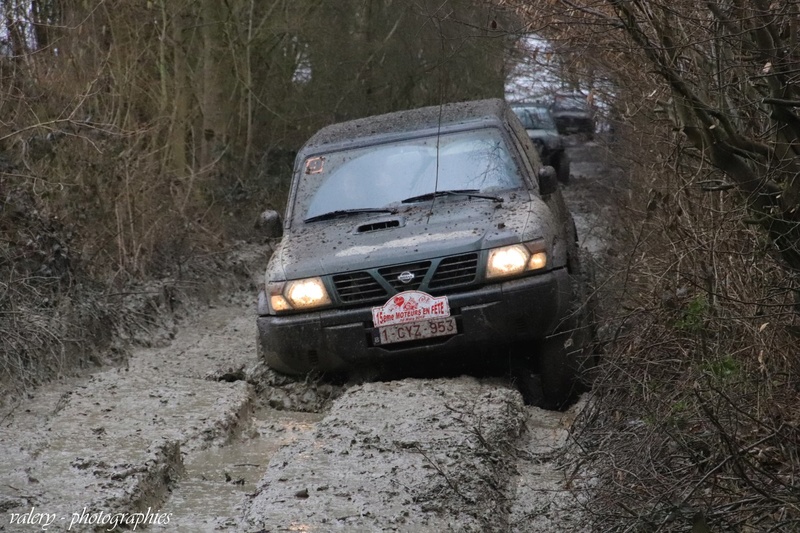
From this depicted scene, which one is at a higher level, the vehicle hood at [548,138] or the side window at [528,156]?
the side window at [528,156]

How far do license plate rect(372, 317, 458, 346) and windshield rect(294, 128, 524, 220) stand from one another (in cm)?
128

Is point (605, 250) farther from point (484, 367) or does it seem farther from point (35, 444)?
point (35, 444)

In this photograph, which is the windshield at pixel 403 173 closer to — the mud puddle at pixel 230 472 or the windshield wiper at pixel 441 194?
the windshield wiper at pixel 441 194

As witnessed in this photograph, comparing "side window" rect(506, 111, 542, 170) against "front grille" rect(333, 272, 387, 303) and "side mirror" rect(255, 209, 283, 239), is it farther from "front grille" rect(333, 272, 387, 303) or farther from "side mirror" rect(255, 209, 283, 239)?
"front grille" rect(333, 272, 387, 303)

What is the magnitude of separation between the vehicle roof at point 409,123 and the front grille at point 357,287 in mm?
1753

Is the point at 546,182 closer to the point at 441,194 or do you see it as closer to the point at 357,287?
the point at 441,194

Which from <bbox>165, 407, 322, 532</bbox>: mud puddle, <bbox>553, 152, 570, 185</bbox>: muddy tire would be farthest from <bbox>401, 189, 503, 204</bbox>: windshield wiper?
<bbox>553, 152, 570, 185</bbox>: muddy tire

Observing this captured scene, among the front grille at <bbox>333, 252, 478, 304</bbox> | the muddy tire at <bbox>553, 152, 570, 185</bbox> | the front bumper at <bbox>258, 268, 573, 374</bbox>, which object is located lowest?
the muddy tire at <bbox>553, 152, 570, 185</bbox>

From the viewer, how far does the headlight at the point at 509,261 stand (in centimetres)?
691

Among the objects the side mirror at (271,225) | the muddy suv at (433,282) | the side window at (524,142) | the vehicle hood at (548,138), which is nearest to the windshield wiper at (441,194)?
the muddy suv at (433,282)

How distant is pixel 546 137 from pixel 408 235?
48.9 feet

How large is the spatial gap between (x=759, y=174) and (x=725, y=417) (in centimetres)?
111

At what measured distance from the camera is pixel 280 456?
5.96m

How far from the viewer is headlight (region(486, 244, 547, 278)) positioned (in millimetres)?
6906
